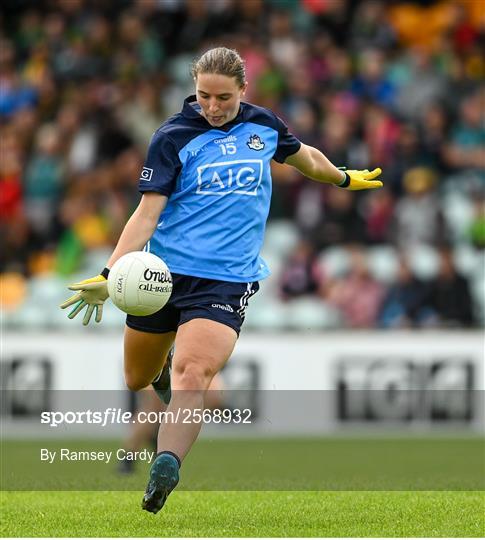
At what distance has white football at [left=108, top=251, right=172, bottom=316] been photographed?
22.7 ft

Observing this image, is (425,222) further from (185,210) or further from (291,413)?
(185,210)

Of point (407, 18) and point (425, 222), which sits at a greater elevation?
point (407, 18)

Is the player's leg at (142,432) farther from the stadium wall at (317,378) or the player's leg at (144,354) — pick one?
the stadium wall at (317,378)

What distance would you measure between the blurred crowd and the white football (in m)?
8.02

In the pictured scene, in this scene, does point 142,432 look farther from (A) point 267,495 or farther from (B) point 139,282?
(B) point 139,282

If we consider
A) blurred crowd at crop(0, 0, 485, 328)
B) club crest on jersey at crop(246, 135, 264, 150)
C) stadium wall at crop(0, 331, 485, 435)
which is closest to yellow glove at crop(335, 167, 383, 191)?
club crest on jersey at crop(246, 135, 264, 150)

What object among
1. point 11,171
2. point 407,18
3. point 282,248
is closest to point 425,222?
point 282,248

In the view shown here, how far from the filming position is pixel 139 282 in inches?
272

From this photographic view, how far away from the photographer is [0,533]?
665 cm

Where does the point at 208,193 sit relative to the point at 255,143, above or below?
below

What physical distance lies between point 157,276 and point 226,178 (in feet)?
2.17

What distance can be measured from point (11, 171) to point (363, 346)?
554 cm

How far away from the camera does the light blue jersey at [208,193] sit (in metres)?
7.17

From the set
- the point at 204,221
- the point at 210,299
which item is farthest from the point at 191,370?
the point at 204,221
